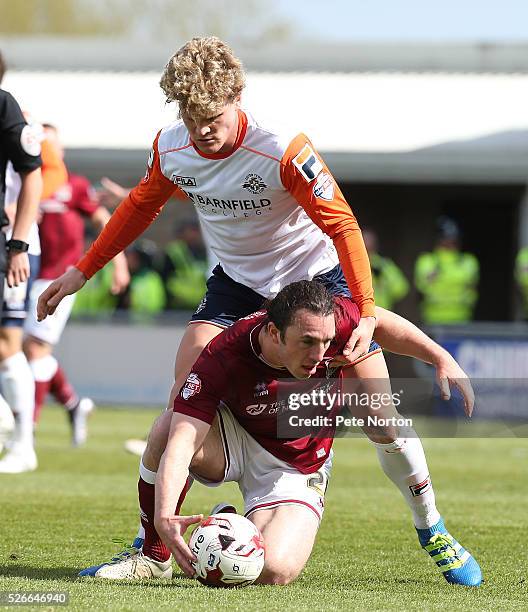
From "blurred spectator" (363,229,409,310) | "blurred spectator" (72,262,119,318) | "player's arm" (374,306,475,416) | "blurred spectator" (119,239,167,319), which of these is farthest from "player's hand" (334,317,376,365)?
"blurred spectator" (72,262,119,318)

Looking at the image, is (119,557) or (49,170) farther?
(49,170)

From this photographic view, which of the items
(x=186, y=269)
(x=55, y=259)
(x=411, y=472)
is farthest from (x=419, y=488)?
(x=186, y=269)

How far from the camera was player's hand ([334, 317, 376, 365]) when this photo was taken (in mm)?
4781

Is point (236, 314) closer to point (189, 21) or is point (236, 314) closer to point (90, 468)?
point (90, 468)

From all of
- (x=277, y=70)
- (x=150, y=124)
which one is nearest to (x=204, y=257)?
(x=150, y=124)

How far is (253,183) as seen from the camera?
5.25m

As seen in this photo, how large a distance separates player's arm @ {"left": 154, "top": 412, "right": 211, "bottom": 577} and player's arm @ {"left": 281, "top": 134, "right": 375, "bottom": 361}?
2.53 ft

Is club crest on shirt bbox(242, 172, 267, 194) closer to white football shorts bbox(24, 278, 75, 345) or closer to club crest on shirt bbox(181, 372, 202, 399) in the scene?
club crest on shirt bbox(181, 372, 202, 399)

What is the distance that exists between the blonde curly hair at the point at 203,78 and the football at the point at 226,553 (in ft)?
5.09

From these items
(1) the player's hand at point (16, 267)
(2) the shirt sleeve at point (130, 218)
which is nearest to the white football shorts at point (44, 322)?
(1) the player's hand at point (16, 267)

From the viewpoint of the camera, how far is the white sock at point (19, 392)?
8.45 metres

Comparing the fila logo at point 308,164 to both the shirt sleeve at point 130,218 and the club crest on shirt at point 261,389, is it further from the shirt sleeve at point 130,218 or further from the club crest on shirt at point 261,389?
the club crest on shirt at point 261,389

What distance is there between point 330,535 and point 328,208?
2.02 m

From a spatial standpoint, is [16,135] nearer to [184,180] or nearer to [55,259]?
[184,180]
